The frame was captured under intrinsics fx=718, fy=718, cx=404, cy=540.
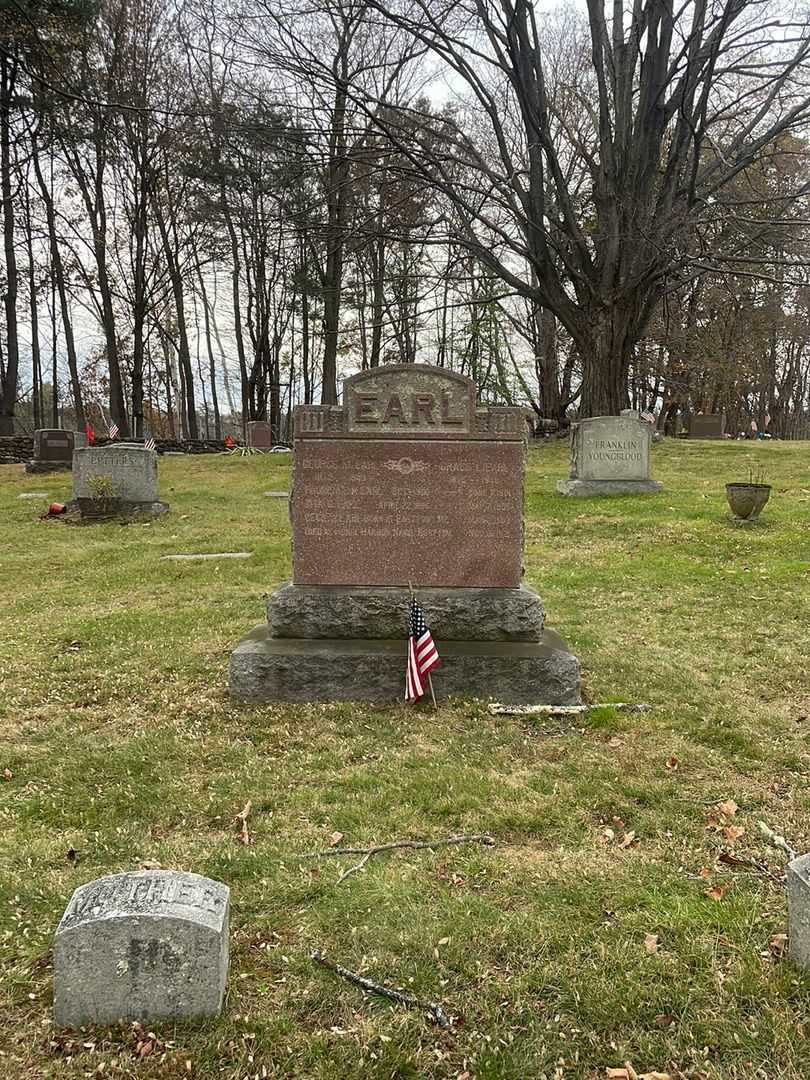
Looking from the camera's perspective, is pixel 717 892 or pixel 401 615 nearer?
pixel 717 892

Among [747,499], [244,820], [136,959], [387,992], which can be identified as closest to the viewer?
[136,959]

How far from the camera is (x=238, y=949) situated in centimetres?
238

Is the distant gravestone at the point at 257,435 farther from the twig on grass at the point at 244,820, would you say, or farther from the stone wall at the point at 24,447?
the twig on grass at the point at 244,820

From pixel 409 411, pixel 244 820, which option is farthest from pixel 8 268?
pixel 244 820

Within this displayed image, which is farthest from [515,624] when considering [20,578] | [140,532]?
[140,532]

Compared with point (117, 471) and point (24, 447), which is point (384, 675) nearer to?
point (117, 471)

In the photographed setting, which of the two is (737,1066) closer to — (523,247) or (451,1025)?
(451,1025)

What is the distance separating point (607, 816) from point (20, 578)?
24.5 feet

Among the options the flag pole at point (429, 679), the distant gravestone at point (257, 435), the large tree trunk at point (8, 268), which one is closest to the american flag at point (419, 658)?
the flag pole at point (429, 679)

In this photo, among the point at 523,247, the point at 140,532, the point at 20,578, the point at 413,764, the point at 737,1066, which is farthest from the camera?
the point at 523,247

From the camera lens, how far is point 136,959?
2.04m

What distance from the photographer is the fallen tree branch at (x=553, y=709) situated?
4375mm

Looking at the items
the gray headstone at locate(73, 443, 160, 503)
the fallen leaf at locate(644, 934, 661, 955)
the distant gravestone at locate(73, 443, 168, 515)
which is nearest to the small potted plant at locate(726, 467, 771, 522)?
the fallen leaf at locate(644, 934, 661, 955)

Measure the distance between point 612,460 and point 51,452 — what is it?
15.3 metres
